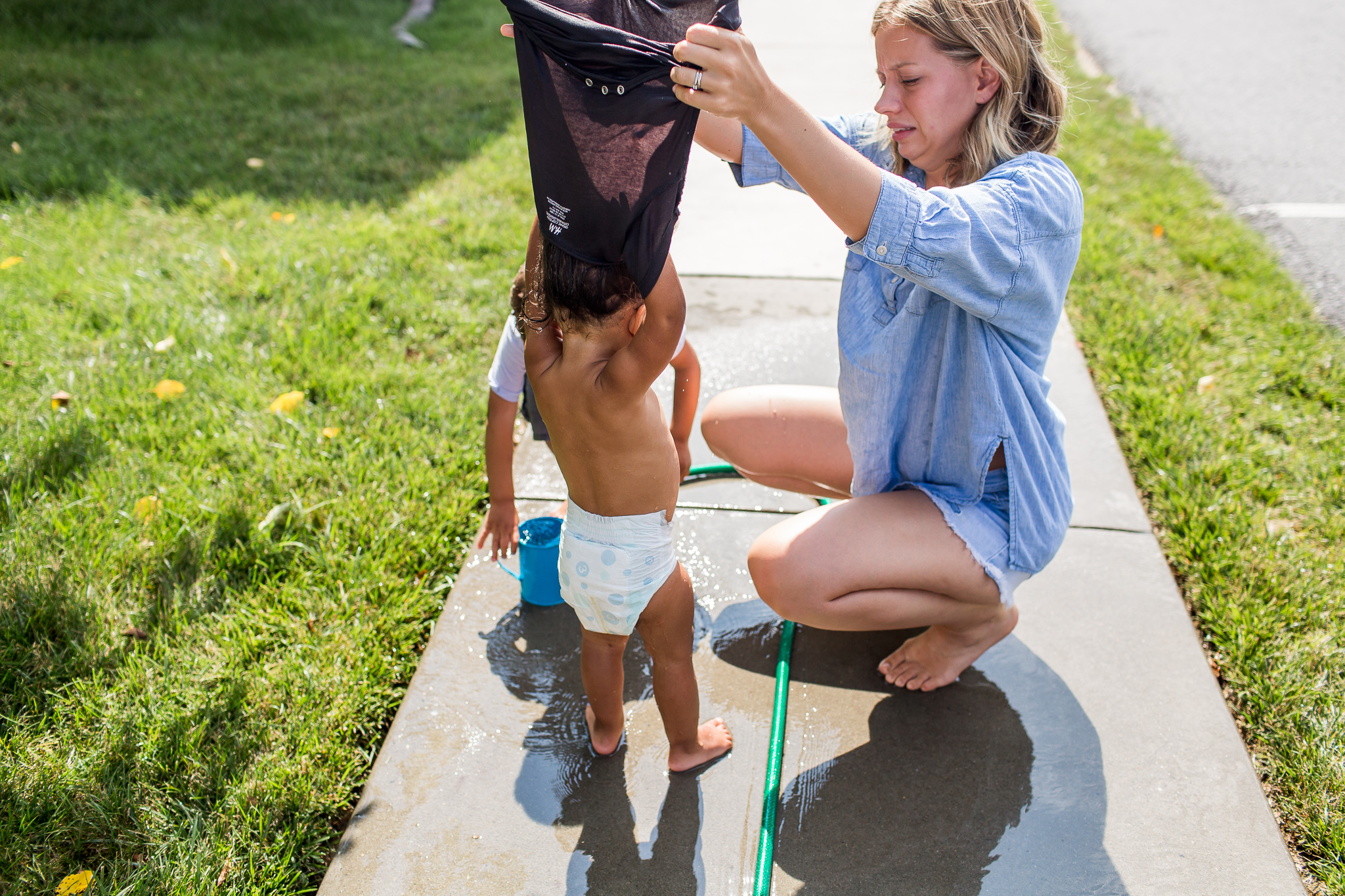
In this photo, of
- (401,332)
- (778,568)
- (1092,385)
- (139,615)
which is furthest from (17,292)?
(1092,385)

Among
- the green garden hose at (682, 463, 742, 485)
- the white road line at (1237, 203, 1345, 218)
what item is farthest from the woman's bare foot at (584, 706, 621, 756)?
the white road line at (1237, 203, 1345, 218)

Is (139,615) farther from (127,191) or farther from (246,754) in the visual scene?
(127,191)

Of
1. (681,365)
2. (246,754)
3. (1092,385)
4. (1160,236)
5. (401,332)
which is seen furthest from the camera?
(1160,236)

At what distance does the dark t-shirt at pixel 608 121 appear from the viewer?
155 centimetres

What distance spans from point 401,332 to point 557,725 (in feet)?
7.05

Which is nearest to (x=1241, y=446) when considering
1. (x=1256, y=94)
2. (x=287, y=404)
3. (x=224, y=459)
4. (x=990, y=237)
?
(x=990, y=237)

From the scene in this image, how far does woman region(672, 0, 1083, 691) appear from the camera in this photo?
70.4 inches

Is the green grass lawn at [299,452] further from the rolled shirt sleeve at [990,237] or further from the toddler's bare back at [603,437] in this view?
the rolled shirt sleeve at [990,237]

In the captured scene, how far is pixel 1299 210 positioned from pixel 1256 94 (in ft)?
7.34

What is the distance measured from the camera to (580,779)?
6.98 feet

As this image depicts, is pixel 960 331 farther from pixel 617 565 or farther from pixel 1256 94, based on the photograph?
pixel 1256 94

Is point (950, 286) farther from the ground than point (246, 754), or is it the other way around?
point (950, 286)

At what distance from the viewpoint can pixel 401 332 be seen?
3863 mm

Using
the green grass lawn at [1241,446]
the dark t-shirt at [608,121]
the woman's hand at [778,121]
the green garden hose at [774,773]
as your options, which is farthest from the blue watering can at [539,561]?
the green grass lawn at [1241,446]
